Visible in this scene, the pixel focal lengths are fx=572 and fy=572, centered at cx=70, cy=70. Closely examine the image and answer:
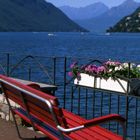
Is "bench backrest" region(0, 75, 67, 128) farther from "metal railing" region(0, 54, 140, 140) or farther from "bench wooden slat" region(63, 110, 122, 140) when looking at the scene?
"metal railing" region(0, 54, 140, 140)

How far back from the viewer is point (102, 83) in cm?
741

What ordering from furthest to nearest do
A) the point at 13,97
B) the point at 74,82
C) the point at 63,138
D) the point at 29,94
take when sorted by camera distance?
the point at 74,82
the point at 13,97
the point at 29,94
the point at 63,138

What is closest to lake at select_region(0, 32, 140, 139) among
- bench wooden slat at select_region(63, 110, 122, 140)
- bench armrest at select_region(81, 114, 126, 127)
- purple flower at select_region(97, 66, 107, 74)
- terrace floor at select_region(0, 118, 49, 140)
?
purple flower at select_region(97, 66, 107, 74)

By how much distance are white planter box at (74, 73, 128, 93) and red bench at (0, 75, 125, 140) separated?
1328 mm

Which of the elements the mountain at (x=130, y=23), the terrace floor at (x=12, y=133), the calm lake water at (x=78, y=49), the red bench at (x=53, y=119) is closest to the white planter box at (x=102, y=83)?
the terrace floor at (x=12, y=133)

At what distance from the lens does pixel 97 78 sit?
24.6ft

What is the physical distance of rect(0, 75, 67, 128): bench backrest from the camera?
485cm

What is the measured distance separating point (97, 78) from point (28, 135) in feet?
3.83

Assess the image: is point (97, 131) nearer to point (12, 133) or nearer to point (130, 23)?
point (12, 133)

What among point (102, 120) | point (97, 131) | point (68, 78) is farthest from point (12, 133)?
point (68, 78)

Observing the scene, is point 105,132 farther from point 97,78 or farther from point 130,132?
point 130,132

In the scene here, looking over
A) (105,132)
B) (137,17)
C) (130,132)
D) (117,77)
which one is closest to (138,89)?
(117,77)

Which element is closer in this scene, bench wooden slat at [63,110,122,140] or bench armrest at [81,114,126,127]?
bench armrest at [81,114,126,127]

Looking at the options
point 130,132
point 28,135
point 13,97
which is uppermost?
point 13,97
